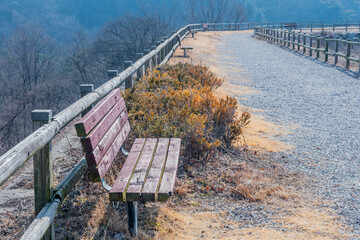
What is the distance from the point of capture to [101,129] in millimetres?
3367

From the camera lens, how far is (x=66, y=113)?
3068mm

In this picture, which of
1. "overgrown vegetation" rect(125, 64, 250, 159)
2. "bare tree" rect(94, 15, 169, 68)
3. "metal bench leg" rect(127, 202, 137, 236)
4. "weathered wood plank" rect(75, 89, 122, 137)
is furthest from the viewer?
"bare tree" rect(94, 15, 169, 68)

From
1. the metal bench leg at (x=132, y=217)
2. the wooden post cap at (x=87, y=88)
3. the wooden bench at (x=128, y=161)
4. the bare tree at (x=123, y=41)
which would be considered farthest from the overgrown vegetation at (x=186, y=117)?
the bare tree at (x=123, y=41)

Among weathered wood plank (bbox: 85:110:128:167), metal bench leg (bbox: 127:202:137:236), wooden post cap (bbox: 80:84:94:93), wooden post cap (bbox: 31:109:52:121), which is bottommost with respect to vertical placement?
metal bench leg (bbox: 127:202:137:236)

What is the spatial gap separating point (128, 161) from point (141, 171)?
0.33 m

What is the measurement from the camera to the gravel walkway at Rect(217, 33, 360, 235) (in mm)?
4641

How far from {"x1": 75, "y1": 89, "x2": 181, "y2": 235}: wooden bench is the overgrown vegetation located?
716 millimetres

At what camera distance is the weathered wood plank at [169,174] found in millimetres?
3020

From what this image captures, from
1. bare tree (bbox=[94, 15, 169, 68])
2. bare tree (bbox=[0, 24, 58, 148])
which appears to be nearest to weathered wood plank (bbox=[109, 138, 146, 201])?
bare tree (bbox=[0, 24, 58, 148])

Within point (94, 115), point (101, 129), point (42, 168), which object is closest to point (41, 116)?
point (42, 168)

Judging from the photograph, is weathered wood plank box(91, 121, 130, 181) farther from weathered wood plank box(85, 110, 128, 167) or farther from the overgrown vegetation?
the overgrown vegetation

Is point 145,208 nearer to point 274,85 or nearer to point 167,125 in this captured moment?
point 167,125

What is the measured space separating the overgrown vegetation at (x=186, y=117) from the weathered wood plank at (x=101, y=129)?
77cm

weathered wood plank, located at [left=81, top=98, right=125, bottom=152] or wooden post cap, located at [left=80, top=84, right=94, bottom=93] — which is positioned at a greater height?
wooden post cap, located at [left=80, top=84, right=94, bottom=93]
